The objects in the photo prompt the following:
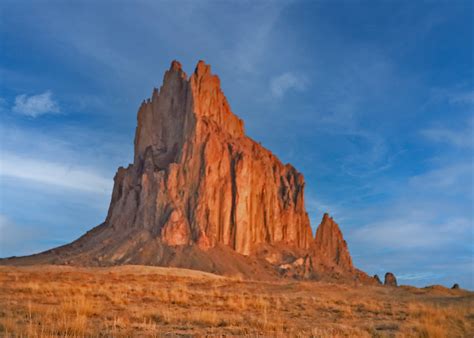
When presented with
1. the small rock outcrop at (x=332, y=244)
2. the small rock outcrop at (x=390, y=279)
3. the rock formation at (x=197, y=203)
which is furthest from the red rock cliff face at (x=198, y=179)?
the small rock outcrop at (x=390, y=279)

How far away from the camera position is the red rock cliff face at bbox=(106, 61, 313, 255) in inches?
3388

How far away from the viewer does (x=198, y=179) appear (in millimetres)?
90500

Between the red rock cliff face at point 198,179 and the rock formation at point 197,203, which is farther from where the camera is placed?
the red rock cliff face at point 198,179

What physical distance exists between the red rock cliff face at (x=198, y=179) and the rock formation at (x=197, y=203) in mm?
213

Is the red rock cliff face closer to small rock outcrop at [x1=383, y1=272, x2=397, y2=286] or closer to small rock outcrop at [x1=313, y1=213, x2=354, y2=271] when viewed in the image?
small rock outcrop at [x1=313, y1=213, x2=354, y2=271]

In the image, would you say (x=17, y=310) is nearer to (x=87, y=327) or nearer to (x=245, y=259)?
(x=87, y=327)

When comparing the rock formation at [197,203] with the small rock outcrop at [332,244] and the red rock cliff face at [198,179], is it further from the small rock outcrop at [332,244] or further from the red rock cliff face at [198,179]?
the small rock outcrop at [332,244]

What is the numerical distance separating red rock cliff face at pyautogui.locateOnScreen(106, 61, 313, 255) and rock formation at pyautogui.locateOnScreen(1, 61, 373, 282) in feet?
0.70

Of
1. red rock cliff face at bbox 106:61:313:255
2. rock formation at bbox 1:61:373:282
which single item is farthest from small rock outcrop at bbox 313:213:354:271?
red rock cliff face at bbox 106:61:313:255

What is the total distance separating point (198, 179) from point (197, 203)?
5.26m

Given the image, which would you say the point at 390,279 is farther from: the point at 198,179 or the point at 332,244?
the point at 198,179

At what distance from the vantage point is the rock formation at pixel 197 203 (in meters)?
80.6

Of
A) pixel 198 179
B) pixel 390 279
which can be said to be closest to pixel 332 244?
pixel 390 279

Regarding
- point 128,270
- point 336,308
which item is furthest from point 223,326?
point 128,270
